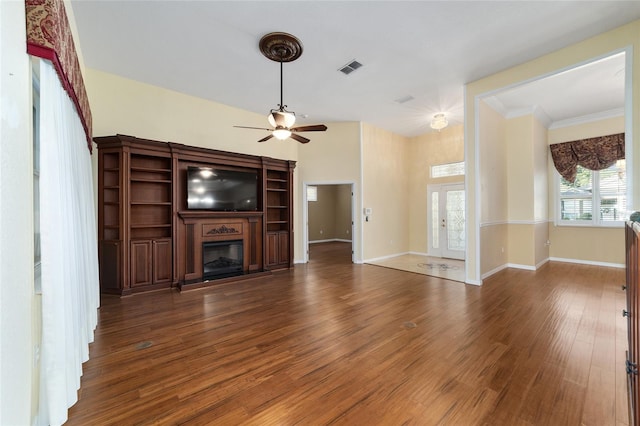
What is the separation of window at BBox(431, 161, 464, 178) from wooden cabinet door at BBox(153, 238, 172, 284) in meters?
7.11

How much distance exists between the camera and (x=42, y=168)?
1616 millimetres

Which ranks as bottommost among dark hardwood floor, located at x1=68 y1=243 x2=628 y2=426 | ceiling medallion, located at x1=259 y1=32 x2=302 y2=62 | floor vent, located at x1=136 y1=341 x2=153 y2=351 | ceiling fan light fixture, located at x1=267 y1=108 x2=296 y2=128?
dark hardwood floor, located at x1=68 y1=243 x2=628 y2=426

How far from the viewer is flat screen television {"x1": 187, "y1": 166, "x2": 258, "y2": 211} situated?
4.75 meters

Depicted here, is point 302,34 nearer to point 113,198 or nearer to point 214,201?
point 214,201

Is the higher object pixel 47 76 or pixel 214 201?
pixel 47 76

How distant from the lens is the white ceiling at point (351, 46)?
292 centimetres

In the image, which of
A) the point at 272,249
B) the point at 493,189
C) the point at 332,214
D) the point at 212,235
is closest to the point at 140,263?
the point at 212,235

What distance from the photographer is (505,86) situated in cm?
422

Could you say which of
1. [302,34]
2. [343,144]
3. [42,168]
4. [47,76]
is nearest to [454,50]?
[302,34]

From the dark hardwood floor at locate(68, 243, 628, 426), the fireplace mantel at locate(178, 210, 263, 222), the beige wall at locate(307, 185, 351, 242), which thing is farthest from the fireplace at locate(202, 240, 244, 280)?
the beige wall at locate(307, 185, 351, 242)

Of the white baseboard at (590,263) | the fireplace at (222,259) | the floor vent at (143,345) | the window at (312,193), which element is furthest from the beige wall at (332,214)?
the floor vent at (143,345)

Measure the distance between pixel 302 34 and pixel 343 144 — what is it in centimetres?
361

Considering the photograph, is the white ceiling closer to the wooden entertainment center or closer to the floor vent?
the wooden entertainment center

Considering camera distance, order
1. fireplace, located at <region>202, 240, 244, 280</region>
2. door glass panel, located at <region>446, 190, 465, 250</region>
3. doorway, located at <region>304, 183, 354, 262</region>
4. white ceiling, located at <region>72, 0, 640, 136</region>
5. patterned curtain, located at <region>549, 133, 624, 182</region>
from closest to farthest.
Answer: white ceiling, located at <region>72, 0, 640, 136</region> → fireplace, located at <region>202, 240, 244, 280</region> → patterned curtain, located at <region>549, 133, 624, 182</region> → door glass panel, located at <region>446, 190, 465, 250</region> → doorway, located at <region>304, 183, 354, 262</region>
